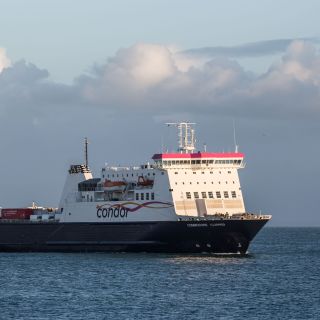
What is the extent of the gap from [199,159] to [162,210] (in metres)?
5.31

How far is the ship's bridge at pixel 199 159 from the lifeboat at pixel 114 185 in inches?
153

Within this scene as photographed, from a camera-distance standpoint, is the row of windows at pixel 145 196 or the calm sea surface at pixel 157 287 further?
the row of windows at pixel 145 196

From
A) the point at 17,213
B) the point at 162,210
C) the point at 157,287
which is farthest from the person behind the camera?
the point at 17,213

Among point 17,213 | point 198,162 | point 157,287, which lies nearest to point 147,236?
point 198,162

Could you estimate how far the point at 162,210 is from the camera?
266 feet

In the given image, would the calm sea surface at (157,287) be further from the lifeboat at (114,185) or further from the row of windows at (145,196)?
the lifeboat at (114,185)

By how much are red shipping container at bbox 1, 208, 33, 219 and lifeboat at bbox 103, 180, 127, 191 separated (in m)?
11.3

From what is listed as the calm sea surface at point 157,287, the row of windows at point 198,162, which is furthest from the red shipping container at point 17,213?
the row of windows at point 198,162

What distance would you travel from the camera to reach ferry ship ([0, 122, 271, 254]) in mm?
79875

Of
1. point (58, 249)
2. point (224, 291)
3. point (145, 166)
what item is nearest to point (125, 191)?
point (145, 166)

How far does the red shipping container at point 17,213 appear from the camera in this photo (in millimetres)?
94250

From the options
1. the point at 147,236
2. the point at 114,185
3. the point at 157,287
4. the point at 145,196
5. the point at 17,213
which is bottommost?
the point at 157,287

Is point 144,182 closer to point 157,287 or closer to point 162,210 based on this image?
point 162,210

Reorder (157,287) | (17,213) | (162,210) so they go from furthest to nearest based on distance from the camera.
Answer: (17,213) → (162,210) → (157,287)
